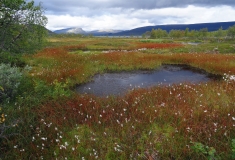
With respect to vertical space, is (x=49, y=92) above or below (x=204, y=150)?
above

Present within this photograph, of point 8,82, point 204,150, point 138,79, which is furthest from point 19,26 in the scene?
point 204,150

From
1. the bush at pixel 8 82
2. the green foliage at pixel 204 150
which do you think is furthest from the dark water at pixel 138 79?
the green foliage at pixel 204 150

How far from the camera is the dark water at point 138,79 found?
12.2m

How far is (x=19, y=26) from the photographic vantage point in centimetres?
1233

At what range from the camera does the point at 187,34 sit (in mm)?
129250

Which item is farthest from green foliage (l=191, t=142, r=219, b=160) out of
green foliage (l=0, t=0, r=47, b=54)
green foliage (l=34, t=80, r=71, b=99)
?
green foliage (l=0, t=0, r=47, b=54)

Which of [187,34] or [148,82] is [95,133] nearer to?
[148,82]

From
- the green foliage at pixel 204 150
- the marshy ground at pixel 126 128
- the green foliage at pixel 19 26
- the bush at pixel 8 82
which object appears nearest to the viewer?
the green foliage at pixel 204 150

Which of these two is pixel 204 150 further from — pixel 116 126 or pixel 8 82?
pixel 8 82

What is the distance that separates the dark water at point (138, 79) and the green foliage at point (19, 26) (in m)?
4.91

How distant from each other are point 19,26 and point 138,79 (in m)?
9.23

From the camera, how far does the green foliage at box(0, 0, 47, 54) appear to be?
37.7 ft

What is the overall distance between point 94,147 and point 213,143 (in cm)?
340

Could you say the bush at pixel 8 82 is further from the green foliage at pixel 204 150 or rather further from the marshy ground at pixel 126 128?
the green foliage at pixel 204 150
